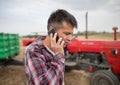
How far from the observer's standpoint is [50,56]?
1431mm

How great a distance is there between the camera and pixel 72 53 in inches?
253

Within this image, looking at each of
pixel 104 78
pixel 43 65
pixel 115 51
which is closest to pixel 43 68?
pixel 43 65

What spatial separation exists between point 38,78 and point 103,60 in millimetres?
4607

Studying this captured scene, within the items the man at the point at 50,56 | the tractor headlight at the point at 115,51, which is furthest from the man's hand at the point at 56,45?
the tractor headlight at the point at 115,51

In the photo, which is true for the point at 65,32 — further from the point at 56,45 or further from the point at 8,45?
the point at 8,45

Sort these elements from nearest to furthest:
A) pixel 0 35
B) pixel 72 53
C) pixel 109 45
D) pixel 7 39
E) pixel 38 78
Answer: pixel 38 78 → pixel 109 45 → pixel 72 53 → pixel 0 35 → pixel 7 39

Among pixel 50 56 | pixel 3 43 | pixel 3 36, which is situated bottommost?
pixel 3 43

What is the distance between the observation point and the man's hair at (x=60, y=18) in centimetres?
150

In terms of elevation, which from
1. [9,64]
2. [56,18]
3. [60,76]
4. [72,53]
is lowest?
[9,64]

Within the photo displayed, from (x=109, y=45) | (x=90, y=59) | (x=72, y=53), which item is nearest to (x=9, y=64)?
(x=72, y=53)

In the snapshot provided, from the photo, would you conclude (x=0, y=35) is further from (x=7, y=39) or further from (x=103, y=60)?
(x=103, y=60)

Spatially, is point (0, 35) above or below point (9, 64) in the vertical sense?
above

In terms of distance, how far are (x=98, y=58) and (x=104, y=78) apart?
0.71 m

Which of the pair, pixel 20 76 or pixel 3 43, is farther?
pixel 3 43
